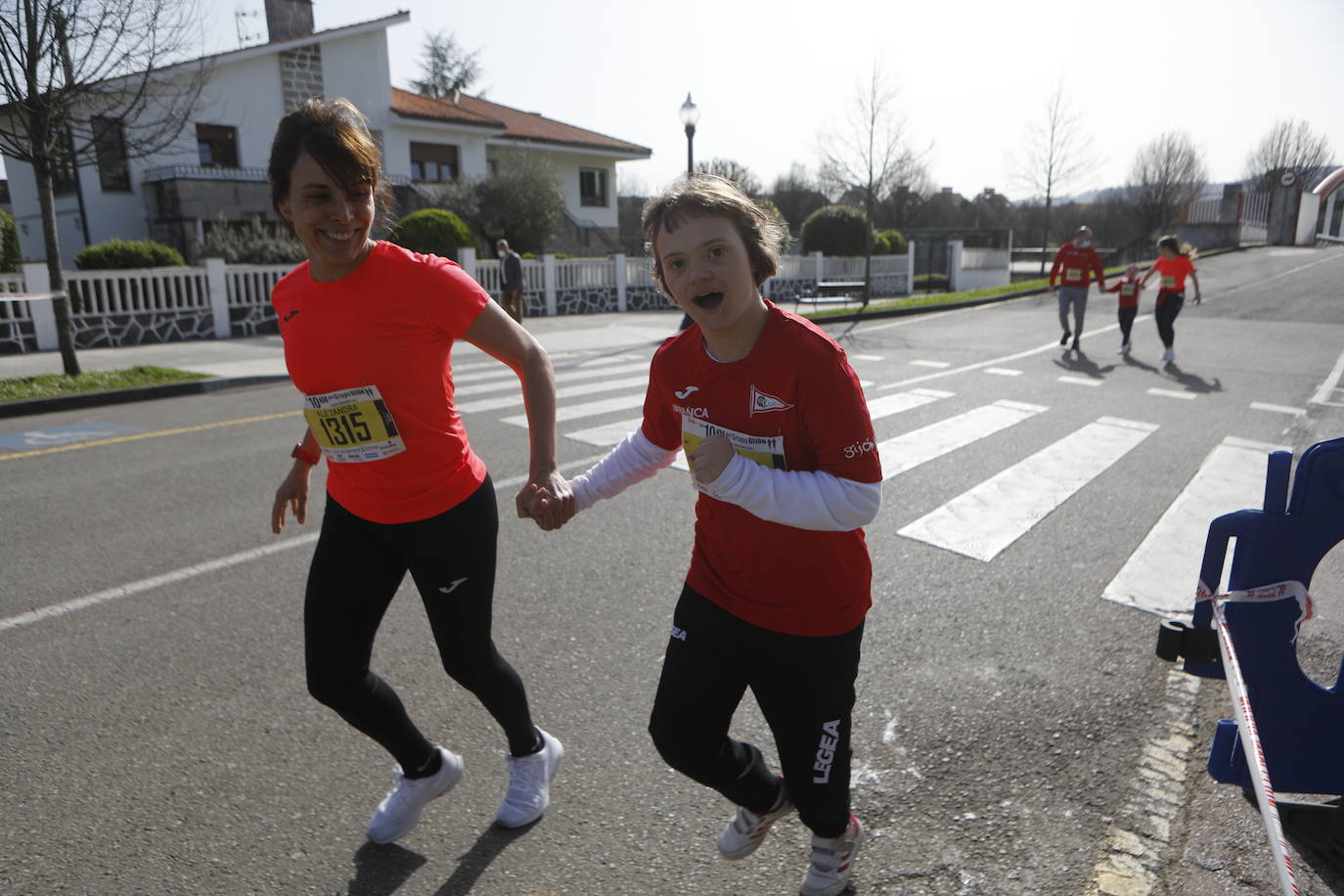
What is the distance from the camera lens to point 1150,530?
534 centimetres

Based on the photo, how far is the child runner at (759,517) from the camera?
1.86 m

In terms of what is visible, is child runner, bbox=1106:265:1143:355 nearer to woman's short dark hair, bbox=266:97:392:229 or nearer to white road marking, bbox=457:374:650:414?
white road marking, bbox=457:374:650:414

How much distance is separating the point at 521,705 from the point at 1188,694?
2582 millimetres

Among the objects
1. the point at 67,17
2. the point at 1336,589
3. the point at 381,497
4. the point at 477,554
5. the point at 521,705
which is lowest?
the point at 1336,589

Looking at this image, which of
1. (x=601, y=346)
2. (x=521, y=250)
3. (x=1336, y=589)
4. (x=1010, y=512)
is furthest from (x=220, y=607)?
(x=521, y=250)

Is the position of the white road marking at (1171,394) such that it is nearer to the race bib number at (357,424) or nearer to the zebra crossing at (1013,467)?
the zebra crossing at (1013,467)

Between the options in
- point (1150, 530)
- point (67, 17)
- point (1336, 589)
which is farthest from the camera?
point (67, 17)

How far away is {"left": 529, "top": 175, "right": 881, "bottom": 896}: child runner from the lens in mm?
1863

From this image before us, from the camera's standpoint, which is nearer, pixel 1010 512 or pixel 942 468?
pixel 1010 512

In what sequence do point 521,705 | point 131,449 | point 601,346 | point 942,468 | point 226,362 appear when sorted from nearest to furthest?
1. point 521,705
2. point 942,468
3. point 131,449
4. point 226,362
5. point 601,346

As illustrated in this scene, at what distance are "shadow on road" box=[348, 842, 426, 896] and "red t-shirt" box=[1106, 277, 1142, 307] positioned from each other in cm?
1286

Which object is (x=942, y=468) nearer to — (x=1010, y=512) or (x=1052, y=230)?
(x=1010, y=512)

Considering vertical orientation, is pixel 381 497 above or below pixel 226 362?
above

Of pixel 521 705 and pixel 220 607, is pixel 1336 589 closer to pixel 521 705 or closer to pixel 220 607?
pixel 521 705
